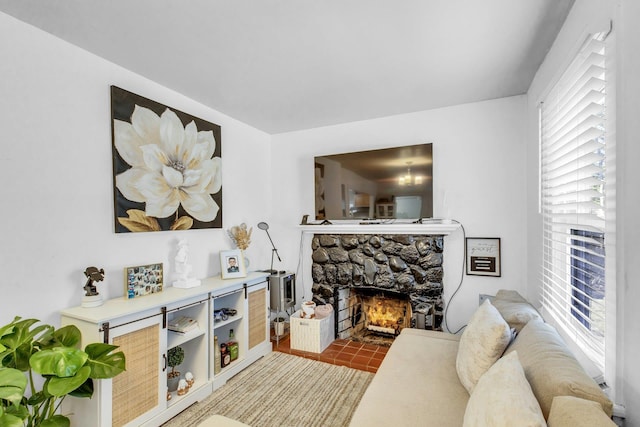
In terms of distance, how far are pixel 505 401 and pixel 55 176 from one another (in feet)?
8.35

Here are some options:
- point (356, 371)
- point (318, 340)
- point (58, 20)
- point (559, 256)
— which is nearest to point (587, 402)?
point (559, 256)

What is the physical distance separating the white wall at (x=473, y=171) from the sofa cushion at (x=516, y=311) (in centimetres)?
67

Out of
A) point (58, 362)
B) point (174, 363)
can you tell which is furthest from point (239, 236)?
point (58, 362)

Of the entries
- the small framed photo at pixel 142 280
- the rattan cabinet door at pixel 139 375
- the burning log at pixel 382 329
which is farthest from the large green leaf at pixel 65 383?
the burning log at pixel 382 329

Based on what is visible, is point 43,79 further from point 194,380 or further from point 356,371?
point 356,371

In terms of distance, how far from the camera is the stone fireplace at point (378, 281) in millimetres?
3018

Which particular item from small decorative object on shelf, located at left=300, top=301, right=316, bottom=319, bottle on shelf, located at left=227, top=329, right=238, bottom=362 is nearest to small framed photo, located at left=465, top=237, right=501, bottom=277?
small decorative object on shelf, located at left=300, top=301, right=316, bottom=319

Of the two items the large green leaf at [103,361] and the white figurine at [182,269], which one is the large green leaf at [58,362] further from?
the white figurine at [182,269]

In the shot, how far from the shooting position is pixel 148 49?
6.52 feet

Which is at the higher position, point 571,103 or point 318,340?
point 571,103

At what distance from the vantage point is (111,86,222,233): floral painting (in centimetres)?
219

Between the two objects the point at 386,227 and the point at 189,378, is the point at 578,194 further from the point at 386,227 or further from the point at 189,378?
Answer: the point at 189,378

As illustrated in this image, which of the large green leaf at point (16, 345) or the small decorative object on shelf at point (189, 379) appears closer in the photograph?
the large green leaf at point (16, 345)

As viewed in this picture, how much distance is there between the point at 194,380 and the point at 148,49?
2.46m
